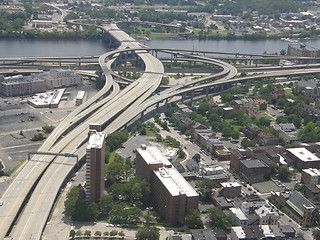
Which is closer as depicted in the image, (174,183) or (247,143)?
(174,183)

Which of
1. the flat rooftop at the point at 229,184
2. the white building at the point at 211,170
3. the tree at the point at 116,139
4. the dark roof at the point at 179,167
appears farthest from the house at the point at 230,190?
the tree at the point at 116,139

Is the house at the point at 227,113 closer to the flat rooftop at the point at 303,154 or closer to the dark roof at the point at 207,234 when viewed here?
the flat rooftop at the point at 303,154

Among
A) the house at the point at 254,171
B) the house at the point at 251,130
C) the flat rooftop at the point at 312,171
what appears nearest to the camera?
the flat rooftop at the point at 312,171

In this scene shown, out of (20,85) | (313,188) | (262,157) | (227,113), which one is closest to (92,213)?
(313,188)

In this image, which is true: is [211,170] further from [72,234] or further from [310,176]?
[72,234]

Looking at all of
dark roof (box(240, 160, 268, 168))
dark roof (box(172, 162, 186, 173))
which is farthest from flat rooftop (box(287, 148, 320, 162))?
dark roof (box(172, 162, 186, 173))

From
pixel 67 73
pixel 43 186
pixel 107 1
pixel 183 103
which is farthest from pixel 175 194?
pixel 107 1

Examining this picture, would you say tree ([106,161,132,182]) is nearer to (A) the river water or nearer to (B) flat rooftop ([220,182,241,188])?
(B) flat rooftop ([220,182,241,188])
